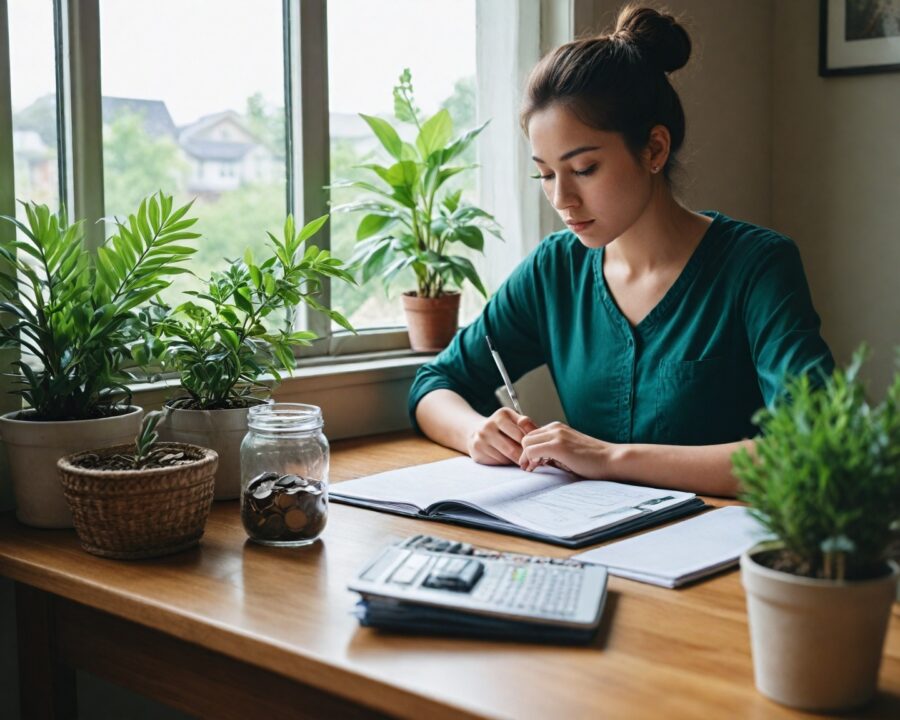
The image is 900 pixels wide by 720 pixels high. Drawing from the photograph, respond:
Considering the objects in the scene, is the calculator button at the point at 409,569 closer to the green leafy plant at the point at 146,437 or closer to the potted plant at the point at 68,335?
the green leafy plant at the point at 146,437

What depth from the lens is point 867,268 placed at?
2.79 m

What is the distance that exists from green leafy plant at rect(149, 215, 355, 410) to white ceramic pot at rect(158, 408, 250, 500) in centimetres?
4

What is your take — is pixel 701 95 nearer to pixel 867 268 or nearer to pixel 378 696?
pixel 867 268

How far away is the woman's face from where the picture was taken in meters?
1.68

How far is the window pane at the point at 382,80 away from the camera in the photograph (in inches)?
84.0

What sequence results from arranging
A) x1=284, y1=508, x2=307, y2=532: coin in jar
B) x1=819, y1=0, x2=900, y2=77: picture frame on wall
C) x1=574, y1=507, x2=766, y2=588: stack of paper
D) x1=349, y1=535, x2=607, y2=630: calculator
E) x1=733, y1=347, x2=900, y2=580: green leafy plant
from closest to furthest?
x1=733, y1=347, x2=900, y2=580: green leafy plant < x1=349, y1=535, x2=607, y2=630: calculator < x1=574, y1=507, x2=766, y2=588: stack of paper < x1=284, y1=508, x2=307, y2=532: coin in jar < x1=819, y1=0, x2=900, y2=77: picture frame on wall

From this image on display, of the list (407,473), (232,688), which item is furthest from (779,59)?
(232,688)

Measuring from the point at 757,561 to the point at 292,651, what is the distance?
409 mm

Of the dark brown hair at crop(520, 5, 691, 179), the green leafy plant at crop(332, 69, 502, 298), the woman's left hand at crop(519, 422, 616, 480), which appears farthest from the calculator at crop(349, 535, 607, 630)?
the green leafy plant at crop(332, 69, 502, 298)

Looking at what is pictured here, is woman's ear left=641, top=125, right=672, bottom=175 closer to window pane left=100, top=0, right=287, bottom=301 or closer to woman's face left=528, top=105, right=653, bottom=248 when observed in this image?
woman's face left=528, top=105, right=653, bottom=248

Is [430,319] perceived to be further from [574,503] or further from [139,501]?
[139,501]

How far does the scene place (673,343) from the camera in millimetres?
1778

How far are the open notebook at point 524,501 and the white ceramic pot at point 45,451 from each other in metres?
0.33

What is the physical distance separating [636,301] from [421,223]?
0.56m
